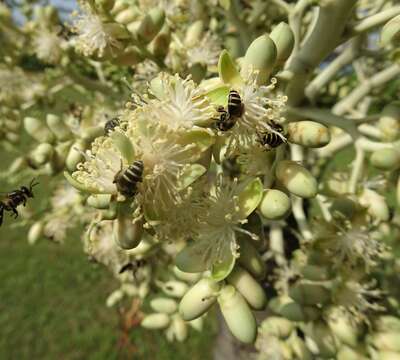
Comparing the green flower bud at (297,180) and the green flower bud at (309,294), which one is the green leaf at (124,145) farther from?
the green flower bud at (309,294)

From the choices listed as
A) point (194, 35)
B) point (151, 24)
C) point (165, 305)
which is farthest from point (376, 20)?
point (165, 305)

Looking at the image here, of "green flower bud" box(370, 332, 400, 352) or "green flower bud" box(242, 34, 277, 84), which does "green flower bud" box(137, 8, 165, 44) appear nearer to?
"green flower bud" box(242, 34, 277, 84)

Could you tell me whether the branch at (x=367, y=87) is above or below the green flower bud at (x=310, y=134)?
below

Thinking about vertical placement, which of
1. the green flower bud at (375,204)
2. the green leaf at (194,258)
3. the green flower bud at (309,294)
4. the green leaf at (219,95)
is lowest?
the green flower bud at (309,294)

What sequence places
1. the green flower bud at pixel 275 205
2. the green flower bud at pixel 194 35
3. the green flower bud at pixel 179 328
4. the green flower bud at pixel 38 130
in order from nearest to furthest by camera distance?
the green flower bud at pixel 275 205, the green flower bud at pixel 38 130, the green flower bud at pixel 194 35, the green flower bud at pixel 179 328

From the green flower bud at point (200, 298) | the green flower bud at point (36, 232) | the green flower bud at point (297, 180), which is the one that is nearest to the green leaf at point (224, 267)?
the green flower bud at point (200, 298)

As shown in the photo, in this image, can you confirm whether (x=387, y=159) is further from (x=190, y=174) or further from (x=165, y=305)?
(x=165, y=305)

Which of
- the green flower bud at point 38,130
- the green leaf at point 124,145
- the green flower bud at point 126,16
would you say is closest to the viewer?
the green leaf at point 124,145

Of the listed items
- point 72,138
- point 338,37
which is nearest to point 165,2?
point 72,138
